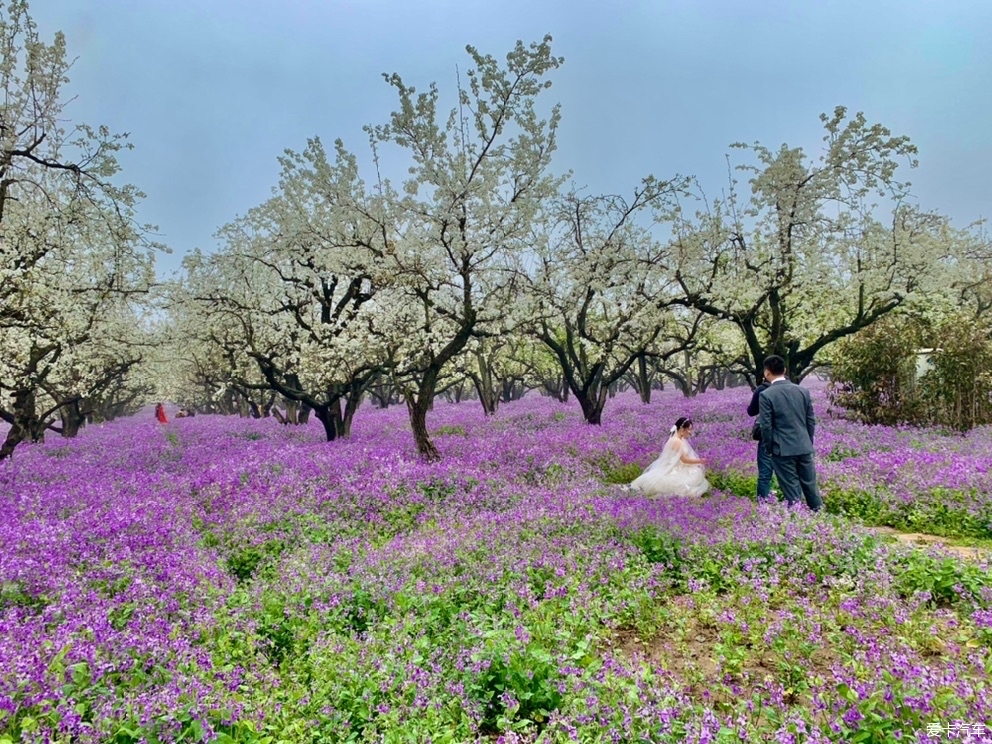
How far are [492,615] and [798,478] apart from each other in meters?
6.99

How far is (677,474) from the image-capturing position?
1218 cm

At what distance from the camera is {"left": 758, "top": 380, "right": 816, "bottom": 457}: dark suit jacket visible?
9.63m

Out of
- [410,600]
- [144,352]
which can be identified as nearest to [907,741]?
[410,600]

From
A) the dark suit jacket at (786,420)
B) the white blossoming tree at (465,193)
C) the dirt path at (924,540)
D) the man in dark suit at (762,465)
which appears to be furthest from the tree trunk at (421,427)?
the dirt path at (924,540)

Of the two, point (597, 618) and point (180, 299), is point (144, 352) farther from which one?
point (597, 618)

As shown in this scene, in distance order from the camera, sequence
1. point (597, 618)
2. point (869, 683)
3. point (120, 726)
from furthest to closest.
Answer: point (597, 618), point (869, 683), point (120, 726)

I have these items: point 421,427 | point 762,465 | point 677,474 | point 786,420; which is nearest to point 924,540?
point 786,420

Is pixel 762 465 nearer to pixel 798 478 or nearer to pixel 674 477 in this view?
pixel 798 478

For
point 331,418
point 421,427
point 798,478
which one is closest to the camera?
point 798,478

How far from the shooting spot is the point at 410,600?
617 cm

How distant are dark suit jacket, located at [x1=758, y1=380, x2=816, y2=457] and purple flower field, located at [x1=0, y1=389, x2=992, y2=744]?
1.55 meters

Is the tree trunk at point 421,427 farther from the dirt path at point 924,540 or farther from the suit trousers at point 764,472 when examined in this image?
the dirt path at point 924,540

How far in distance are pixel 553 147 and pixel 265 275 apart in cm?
1184

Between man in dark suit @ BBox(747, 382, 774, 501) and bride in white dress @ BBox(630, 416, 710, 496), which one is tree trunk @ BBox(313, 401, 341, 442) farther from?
man in dark suit @ BBox(747, 382, 774, 501)
